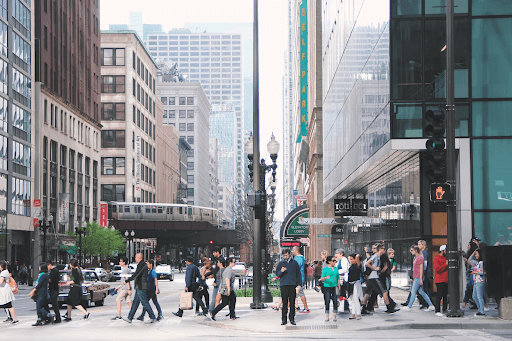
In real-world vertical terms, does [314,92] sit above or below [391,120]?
above

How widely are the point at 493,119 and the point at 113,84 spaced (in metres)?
93.6

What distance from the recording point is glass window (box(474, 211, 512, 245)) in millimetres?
24359

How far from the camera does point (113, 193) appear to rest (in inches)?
4505

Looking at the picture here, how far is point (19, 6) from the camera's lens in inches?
2633

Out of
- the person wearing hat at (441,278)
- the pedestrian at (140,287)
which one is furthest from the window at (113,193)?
the person wearing hat at (441,278)

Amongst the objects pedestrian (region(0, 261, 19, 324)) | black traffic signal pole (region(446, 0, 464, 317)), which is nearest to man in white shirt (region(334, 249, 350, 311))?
black traffic signal pole (region(446, 0, 464, 317))

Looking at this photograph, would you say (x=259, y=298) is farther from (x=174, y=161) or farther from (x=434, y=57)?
(x=174, y=161)

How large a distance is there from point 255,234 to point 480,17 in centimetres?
994

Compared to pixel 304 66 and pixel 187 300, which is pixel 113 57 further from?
pixel 187 300

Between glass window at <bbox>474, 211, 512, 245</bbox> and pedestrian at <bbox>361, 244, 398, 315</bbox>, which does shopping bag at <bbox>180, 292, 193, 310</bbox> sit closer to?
pedestrian at <bbox>361, 244, 398, 315</bbox>

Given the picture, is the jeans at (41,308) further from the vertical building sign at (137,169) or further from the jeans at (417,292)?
the vertical building sign at (137,169)

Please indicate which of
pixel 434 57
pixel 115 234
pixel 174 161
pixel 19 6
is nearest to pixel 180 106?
pixel 174 161

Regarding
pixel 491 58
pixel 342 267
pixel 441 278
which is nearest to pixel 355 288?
pixel 342 267

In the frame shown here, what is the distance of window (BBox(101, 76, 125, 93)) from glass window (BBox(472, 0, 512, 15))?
91.8m
